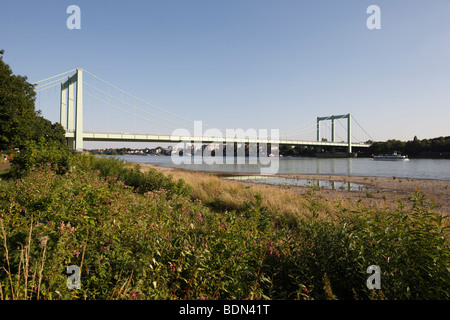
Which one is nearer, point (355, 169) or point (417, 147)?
point (355, 169)

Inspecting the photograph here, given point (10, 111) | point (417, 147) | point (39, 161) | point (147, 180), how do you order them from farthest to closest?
1. point (417, 147)
2. point (10, 111)
3. point (147, 180)
4. point (39, 161)

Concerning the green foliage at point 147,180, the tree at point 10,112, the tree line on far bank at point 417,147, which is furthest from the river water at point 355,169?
the tree line on far bank at point 417,147

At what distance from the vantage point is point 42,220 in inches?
117

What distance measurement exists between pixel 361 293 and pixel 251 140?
49.8 metres

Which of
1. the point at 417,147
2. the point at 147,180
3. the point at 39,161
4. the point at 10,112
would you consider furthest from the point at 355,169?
the point at 417,147

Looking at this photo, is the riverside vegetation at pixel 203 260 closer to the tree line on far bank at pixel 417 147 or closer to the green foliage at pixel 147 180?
the green foliage at pixel 147 180

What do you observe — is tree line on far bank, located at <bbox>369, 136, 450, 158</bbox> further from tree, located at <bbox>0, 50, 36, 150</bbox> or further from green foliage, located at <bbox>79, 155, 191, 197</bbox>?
tree, located at <bbox>0, 50, 36, 150</bbox>

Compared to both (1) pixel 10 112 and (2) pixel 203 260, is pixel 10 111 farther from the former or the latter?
(2) pixel 203 260

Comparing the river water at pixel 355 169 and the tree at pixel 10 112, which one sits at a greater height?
the tree at pixel 10 112

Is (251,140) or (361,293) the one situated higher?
(251,140)
